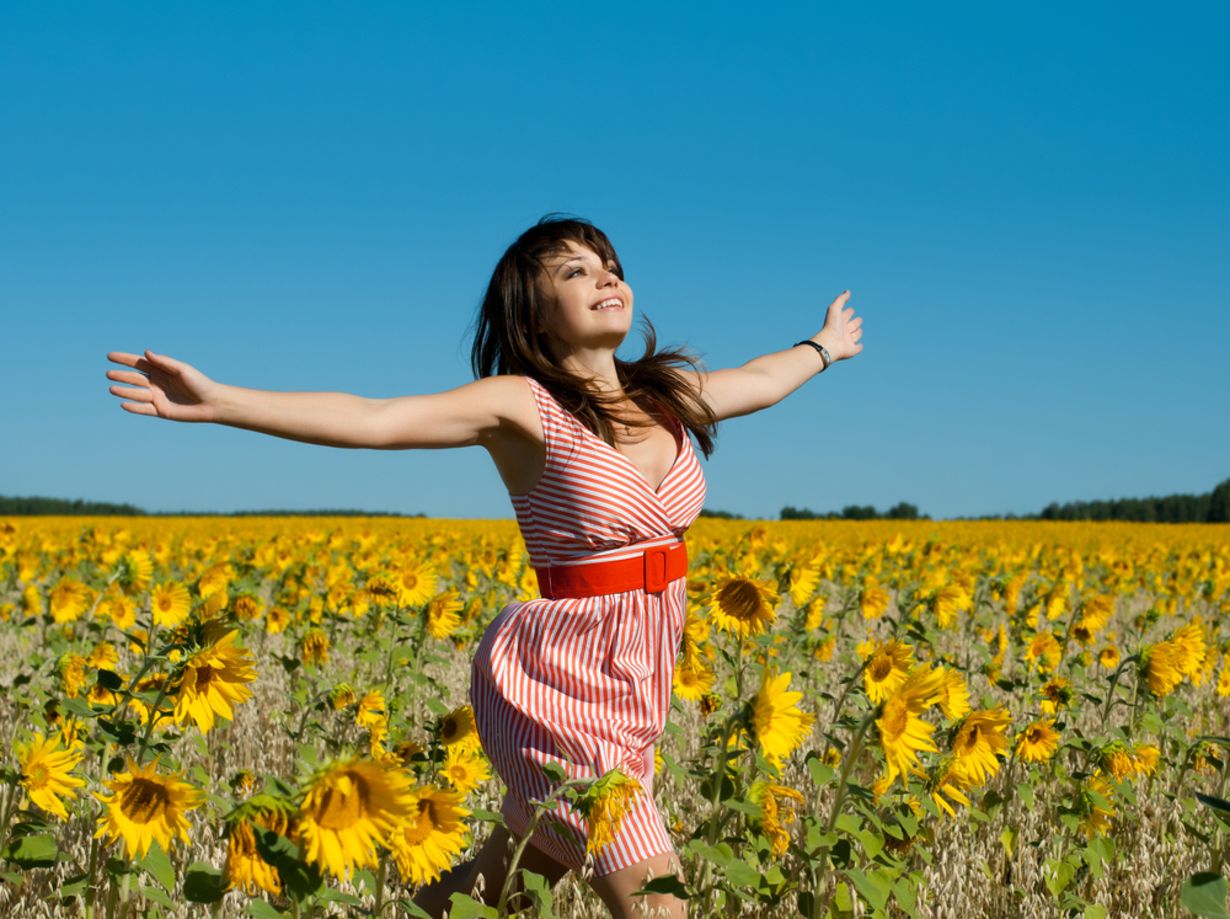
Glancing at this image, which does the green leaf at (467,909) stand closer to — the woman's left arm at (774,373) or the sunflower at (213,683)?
the sunflower at (213,683)

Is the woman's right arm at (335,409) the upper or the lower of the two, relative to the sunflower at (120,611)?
upper

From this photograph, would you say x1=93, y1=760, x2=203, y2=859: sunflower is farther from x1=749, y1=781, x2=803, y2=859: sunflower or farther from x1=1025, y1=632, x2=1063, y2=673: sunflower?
x1=1025, y1=632, x2=1063, y2=673: sunflower

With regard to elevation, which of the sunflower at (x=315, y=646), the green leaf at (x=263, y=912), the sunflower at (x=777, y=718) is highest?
the sunflower at (x=777, y=718)

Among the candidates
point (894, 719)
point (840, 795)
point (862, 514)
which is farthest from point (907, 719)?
point (862, 514)

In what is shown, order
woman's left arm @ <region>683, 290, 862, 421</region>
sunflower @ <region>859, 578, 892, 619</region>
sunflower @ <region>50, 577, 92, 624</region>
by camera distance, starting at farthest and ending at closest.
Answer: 1. sunflower @ <region>50, 577, 92, 624</region>
2. sunflower @ <region>859, 578, 892, 619</region>
3. woman's left arm @ <region>683, 290, 862, 421</region>

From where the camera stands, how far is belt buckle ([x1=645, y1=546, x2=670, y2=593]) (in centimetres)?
295

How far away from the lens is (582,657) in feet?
9.33

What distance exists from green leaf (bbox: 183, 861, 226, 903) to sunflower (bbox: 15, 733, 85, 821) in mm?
916

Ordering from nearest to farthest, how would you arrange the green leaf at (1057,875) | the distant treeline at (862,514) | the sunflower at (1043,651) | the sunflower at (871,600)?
the green leaf at (1057,875), the sunflower at (1043,651), the sunflower at (871,600), the distant treeline at (862,514)

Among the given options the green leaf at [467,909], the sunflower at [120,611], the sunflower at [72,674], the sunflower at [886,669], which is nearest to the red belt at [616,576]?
the sunflower at [886,669]

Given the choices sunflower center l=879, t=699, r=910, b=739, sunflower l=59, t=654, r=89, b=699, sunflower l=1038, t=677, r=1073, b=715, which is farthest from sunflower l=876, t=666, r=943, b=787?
sunflower l=59, t=654, r=89, b=699

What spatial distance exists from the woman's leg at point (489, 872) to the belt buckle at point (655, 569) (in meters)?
0.73

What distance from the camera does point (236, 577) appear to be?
723 cm

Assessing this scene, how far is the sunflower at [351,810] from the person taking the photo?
1.46m
